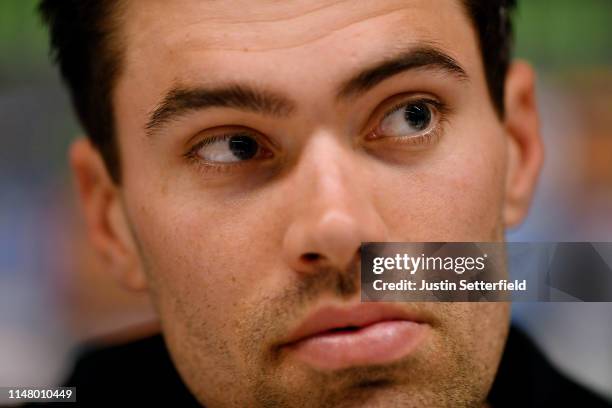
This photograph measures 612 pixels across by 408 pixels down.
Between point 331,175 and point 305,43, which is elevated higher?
point 305,43

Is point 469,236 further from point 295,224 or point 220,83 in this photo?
point 220,83

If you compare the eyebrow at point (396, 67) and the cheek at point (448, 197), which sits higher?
the eyebrow at point (396, 67)

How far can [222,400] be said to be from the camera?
0.97 metres

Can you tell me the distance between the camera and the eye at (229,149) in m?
0.94

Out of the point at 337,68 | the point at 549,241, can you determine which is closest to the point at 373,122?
the point at 337,68

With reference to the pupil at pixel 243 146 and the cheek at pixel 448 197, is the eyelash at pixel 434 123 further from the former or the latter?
the pupil at pixel 243 146

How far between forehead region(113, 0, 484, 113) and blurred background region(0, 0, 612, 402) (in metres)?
0.54

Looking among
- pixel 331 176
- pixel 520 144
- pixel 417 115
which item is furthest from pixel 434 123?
pixel 520 144

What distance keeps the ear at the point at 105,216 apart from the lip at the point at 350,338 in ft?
1.35

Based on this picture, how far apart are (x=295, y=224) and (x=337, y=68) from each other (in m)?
0.22

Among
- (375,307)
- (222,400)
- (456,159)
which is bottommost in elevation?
(222,400)

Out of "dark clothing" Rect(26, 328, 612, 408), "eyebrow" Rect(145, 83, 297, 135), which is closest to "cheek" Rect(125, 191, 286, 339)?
"eyebrow" Rect(145, 83, 297, 135)

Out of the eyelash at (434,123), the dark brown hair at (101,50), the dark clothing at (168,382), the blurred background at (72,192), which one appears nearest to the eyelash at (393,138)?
the eyelash at (434,123)

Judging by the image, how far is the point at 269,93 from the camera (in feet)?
2.84
